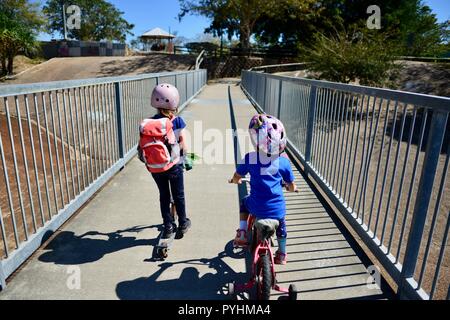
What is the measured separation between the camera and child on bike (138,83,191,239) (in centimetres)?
308

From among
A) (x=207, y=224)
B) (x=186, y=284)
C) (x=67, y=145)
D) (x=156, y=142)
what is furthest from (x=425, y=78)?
(x=186, y=284)

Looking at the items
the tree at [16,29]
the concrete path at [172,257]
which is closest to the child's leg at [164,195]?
the concrete path at [172,257]

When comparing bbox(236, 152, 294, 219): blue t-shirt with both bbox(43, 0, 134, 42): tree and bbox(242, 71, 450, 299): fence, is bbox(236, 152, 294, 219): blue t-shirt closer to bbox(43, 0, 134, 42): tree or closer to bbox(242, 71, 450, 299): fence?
bbox(242, 71, 450, 299): fence

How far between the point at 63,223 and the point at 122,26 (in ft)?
251

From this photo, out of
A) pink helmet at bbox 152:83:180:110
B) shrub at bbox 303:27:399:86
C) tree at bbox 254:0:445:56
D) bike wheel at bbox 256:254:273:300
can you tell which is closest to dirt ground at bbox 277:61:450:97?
shrub at bbox 303:27:399:86

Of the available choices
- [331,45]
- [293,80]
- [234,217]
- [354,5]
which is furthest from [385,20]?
[234,217]

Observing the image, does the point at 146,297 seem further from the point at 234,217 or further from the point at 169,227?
the point at 234,217

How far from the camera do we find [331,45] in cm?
1941

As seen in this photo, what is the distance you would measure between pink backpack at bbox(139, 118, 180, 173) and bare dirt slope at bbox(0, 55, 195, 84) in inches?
1310

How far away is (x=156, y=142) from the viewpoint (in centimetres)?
307

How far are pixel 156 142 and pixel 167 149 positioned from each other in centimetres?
14

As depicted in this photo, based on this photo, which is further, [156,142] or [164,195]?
[164,195]

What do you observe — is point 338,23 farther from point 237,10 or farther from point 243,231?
point 243,231

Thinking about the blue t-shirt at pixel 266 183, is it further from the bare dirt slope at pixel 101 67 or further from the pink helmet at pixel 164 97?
the bare dirt slope at pixel 101 67
